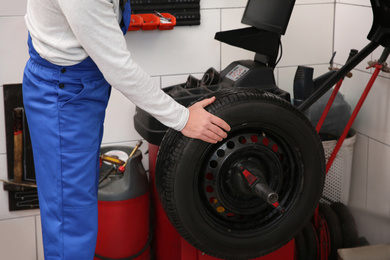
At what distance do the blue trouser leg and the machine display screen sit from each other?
912 mm

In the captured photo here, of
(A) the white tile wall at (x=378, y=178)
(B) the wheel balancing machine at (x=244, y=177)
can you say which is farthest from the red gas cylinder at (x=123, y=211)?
(A) the white tile wall at (x=378, y=178)

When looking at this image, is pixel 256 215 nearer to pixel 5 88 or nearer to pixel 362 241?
pixel 362 241

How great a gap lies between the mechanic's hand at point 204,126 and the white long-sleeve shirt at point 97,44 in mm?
38

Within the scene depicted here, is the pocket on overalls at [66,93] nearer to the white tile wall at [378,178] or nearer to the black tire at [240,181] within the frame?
the black tire at [240,181]

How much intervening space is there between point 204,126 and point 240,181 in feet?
1.04

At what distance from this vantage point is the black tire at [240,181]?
205cm

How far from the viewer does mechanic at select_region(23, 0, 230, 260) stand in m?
1.75

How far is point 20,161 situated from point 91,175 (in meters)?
1.23

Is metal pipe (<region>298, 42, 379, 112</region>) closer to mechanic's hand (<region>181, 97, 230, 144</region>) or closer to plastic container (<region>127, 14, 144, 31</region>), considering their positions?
mechanic's hand (<region>181, 97, 230, 144</region>)

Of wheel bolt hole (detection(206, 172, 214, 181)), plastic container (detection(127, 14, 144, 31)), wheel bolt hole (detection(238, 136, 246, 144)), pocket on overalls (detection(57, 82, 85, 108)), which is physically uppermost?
plastic container (detection(127, 14, 144, 31))

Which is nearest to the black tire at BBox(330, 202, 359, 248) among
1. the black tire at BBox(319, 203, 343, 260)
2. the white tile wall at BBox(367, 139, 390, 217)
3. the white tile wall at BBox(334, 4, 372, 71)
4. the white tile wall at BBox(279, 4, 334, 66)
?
the black tire at BBox(319, 203, 343, 260)

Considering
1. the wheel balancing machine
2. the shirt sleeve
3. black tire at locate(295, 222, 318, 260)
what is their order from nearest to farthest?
1. the shirt sleeve
2. the wheel balancing machine
3. black tire at locate(295, 222, 318, 260)

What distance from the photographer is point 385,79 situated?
3.06 m

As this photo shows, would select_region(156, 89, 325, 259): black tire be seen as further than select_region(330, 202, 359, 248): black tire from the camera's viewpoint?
No
